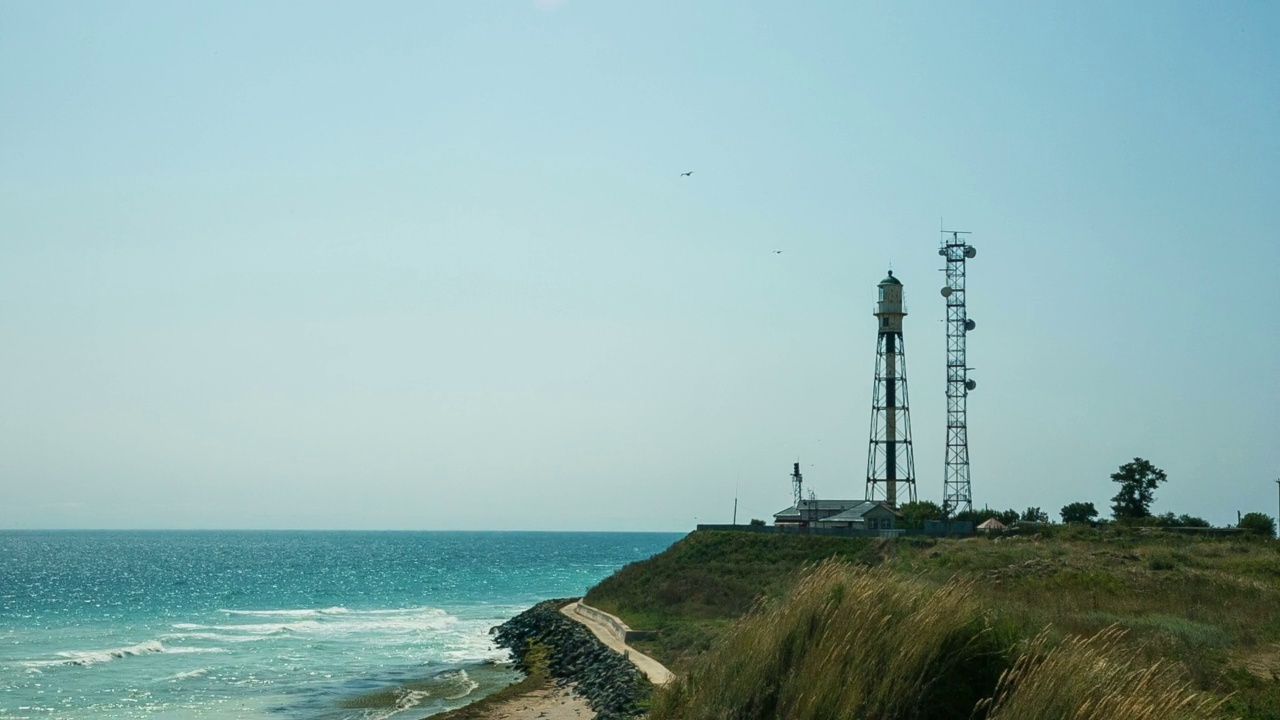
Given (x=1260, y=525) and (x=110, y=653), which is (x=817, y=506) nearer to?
(x=1260, y=525)

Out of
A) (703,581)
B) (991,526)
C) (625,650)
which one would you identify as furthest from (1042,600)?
(991,526)

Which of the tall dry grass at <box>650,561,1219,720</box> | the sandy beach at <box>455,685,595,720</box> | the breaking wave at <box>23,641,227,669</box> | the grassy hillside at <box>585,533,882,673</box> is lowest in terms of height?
the breaking wave at <box>23,641,227,669</box>

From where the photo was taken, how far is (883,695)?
12.2 metres

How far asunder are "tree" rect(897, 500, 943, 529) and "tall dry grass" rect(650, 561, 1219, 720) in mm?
48141

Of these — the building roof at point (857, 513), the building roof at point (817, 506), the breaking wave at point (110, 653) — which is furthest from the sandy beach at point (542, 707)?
the building roof at point (817, 506)

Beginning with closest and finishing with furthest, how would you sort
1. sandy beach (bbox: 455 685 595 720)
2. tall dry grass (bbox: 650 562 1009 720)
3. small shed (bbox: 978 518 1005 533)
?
tall dry grass (bbox: 650 562 1009 720)
sandy beach (bbox: 455 685 595 720)
small shed (bbox: 978 518 1005 533)

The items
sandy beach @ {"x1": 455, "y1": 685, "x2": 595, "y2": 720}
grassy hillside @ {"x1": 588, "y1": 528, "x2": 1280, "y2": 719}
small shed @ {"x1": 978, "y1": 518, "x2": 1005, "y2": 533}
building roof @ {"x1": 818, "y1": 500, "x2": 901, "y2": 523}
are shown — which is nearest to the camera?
grassy hillside @ {"x1": 588, "y1": 528, "x2": 1280, "y2": 719}

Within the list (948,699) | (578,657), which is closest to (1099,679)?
(948,699)

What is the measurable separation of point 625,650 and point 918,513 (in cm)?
3398

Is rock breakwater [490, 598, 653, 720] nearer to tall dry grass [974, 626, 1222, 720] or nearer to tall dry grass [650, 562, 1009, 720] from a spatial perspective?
tall dry grass [650, 562, 1009, 720]

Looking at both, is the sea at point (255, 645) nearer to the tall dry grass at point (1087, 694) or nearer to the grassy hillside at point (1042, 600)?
the grassy hillside at point (1042, 600)

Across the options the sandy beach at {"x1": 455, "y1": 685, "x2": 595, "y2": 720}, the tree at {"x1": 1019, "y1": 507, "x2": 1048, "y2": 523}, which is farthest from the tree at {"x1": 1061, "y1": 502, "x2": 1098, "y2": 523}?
the sandy beach at {"x1": 455, "y1": 685, "x2": 595, "y2": 720}

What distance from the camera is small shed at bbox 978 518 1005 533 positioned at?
55.5 m

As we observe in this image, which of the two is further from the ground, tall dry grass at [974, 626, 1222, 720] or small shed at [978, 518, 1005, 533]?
small shed at [978, 518, 1005, 533]
